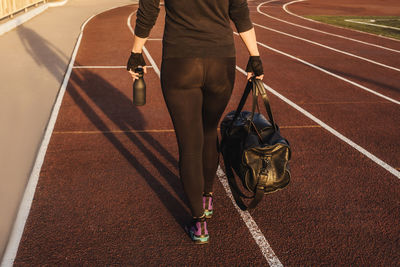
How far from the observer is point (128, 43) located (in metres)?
12.9

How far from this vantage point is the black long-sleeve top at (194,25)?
2.58 metres

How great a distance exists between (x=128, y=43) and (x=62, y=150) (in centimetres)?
844

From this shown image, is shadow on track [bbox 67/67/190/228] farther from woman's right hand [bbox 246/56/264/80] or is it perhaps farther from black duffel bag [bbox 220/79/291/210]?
woman's right hand [bbox 246/56/264/80]

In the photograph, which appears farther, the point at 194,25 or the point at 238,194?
the point at 238,194

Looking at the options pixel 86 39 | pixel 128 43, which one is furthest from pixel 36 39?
pixel 128 43

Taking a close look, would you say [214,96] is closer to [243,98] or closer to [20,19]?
[243,98]

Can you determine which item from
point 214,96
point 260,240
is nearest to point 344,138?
point 260,240

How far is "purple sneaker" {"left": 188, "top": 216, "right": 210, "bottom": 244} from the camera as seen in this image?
320 centimetres

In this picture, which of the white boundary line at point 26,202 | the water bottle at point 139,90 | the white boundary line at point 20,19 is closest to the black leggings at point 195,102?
the water bottle at point 139,90

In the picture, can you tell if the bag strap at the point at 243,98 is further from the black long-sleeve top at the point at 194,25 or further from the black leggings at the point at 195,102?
the black long-sleeve top at the point at 194,25

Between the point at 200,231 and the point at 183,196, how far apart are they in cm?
81

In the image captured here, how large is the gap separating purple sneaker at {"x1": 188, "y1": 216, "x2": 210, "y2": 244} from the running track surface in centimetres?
7

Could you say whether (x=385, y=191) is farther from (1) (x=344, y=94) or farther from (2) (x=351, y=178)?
(1) (x=344, y=94)

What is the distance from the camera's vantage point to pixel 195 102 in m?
2.80
